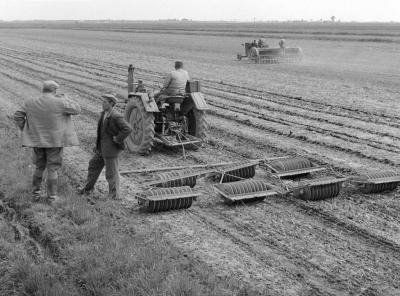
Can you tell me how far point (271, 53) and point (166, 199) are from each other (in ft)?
75.2

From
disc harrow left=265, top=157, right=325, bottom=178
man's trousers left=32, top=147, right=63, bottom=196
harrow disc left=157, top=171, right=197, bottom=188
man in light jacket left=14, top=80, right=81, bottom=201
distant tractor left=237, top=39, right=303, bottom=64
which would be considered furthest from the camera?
distant tractor left=237, top=39, right=303, bottom=64

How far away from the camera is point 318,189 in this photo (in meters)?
7.54

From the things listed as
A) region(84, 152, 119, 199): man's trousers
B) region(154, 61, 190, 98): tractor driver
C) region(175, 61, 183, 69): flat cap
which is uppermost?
region(175, 61, 183, 69): flat cap

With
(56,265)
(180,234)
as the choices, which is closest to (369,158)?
(180,234)

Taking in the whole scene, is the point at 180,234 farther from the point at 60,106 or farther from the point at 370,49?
the point at 370,49

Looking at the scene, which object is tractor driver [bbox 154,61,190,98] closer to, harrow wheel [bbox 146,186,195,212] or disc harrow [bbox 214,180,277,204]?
disc harrow [bbox 214,180,277,204]

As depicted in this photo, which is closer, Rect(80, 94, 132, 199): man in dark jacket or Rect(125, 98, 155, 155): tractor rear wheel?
Rect(80, 94, 132, 199): man in dark jacket

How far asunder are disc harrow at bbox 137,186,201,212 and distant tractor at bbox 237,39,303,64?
2202cm

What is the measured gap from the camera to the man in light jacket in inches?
271

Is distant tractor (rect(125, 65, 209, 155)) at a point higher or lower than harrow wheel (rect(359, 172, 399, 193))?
higher

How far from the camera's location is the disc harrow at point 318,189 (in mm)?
7445

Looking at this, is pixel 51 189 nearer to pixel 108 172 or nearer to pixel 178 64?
pixel 108 172

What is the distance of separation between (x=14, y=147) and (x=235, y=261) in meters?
5.65

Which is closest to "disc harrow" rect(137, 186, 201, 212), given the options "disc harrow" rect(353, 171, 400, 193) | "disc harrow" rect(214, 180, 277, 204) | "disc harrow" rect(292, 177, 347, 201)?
"disc harrow" rect(214, 180, 277, 204)
